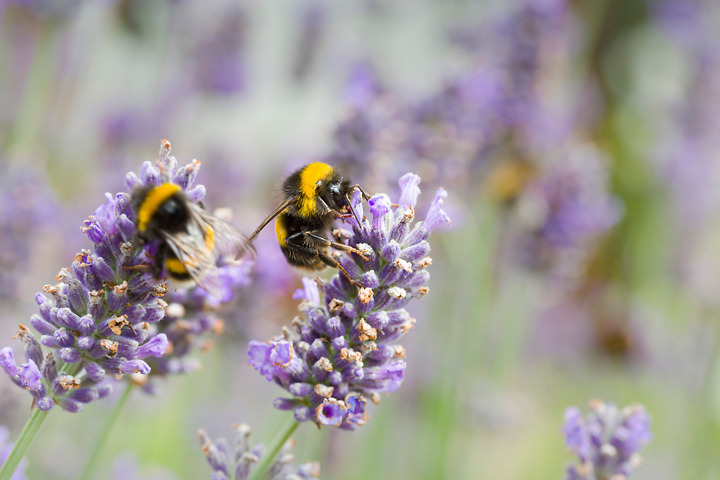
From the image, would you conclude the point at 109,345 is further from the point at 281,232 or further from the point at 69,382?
the point at 281,232

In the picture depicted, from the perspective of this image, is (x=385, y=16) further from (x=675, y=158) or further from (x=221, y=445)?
(x=221, y=445)

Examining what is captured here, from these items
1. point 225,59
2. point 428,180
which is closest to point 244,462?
point 428,180

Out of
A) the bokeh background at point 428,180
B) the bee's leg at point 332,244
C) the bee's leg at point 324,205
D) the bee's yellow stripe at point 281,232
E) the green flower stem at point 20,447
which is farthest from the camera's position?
the bokeh background at point 428,180

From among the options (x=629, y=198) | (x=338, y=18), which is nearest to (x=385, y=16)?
(x=338, y=18)

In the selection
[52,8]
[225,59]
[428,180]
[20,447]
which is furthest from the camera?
[225,59]

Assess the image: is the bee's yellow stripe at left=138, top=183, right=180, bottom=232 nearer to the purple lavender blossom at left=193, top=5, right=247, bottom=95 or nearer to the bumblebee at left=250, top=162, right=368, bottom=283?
the bumblebee at left=250, top=162, right=368, bottom=283

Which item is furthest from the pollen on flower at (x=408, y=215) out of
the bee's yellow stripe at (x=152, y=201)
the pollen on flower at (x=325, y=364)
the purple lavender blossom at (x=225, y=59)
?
the purple lavender blossom at (x=225, y=59)

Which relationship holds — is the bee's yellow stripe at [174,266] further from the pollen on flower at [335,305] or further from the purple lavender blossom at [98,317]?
the pollen on flower at [335,305]
